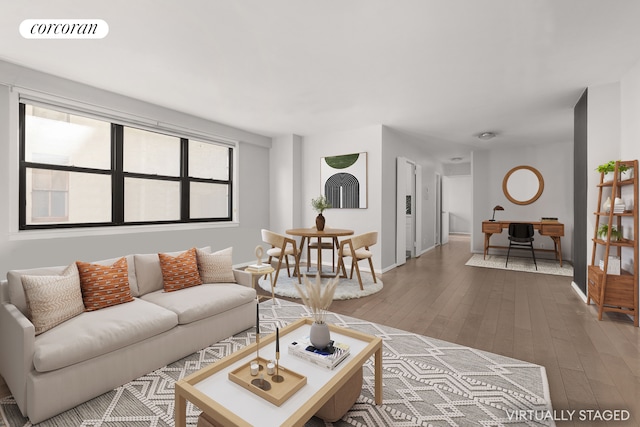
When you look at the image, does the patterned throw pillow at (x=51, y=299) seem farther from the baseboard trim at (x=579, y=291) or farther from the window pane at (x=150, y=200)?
the baseboard trim at (x=579, y=291)

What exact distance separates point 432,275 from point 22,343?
468 cm

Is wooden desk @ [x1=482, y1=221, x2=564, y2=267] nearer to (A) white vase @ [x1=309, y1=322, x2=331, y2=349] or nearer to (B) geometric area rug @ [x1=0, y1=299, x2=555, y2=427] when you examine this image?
(B) geometric area rug @ [x1=0, y1=299, x2=555, y2=427]

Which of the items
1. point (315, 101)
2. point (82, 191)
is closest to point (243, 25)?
point (315, 101)

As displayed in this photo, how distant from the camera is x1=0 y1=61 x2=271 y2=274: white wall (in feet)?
9.48

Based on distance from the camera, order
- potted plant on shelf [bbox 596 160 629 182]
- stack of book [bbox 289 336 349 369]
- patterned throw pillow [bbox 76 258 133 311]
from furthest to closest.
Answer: potted plant on shelf [bbox 596 160 629 182] < patterned throw pillow [bbox 76 258 133 311] < stack of book [bbox 289 336 349 369]

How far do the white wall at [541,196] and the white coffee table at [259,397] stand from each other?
633cm

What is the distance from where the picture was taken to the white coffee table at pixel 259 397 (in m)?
1.11

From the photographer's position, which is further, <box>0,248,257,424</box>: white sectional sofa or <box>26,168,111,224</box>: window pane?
<box>26,168,111,224</box>: window pane

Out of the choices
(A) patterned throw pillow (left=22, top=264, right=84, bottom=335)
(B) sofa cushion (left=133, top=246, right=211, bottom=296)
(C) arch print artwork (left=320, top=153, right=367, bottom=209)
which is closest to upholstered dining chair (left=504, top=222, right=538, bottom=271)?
(C) arch print artwork (left=320, top=153, right=367, bottom=209)

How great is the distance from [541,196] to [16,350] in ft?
26.2

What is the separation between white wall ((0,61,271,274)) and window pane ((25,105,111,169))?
0.24 metres

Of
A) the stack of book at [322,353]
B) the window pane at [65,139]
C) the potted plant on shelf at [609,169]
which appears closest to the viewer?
the stack of book at [322,353]

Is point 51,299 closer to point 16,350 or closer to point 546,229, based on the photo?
point 16,350

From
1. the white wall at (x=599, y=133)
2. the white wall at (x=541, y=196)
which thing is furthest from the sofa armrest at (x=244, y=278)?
the white wall at (x=541, y=196)
